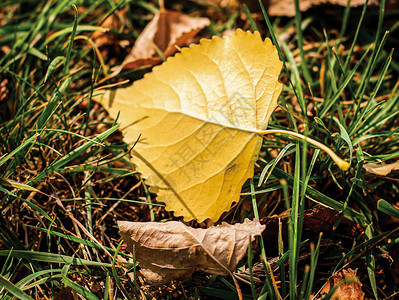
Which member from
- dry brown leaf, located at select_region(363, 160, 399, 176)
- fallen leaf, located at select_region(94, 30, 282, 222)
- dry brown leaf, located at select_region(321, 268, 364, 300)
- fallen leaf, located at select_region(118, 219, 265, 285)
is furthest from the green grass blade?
dry brown leaf, located at select_region(363, 160, 399, 176)

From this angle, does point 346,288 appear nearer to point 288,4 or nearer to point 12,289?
point 12,289

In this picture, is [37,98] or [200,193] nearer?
[200,193]

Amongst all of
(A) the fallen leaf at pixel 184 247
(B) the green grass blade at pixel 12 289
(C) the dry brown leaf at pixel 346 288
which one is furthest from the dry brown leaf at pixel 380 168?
(B) the green grass blade at pixel 12 289

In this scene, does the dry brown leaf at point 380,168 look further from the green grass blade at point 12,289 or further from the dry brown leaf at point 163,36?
the green grass blade at point 12,289

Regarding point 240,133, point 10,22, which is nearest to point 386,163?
point 240,133

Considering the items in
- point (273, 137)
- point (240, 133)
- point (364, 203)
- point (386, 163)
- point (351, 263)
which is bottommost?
point (351, 263)

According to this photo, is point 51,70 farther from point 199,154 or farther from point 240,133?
point 240,133
